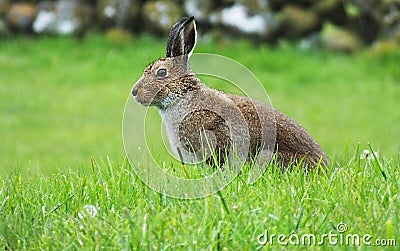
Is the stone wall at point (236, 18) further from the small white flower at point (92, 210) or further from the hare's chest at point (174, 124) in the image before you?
the small white flower at point (92, 210)

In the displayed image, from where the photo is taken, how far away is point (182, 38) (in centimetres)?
404

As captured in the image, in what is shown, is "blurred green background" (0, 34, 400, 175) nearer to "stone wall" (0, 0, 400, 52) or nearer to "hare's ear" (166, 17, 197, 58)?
"stone wall" (0, 0, 400, 52)

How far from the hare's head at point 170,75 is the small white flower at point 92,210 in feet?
2.39

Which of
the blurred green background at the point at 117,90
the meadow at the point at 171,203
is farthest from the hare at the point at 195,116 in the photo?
the blurred green background at the point at 117,90

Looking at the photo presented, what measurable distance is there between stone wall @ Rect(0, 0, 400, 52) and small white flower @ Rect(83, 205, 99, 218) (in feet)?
29.0

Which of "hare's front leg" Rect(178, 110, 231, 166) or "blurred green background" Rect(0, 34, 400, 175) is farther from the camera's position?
"blurred green background" Rect(0, 34, 400, 175)

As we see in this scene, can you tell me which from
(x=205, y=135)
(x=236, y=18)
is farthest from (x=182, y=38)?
(x=236, y=18)

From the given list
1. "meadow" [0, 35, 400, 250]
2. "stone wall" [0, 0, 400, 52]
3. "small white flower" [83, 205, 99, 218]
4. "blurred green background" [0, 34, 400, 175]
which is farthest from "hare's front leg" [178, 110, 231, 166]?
"stone wall" [0, 0, 400, 52]

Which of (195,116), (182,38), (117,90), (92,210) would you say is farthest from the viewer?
(117,90)

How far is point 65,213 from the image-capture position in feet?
11.9

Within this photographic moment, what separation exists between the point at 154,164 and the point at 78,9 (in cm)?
921

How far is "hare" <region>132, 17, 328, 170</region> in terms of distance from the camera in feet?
13.4

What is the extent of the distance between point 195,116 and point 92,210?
34.7 inches

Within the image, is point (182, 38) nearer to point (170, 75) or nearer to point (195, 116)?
point (170, 75)
